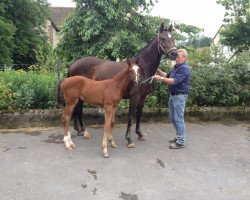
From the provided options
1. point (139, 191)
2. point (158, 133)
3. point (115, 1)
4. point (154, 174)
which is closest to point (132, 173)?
point (154, 174)

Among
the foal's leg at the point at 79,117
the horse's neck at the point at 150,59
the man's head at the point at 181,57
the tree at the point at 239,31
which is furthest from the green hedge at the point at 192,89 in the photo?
the tree at the point at 239,31

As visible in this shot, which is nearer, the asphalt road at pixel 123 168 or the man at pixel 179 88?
the asphalt road at pixel 123 168

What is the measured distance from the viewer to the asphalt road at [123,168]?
5113 mm

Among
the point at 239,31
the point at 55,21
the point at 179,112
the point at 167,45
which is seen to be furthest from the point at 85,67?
the point at 55,21

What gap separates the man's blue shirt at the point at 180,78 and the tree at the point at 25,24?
29.7 metres

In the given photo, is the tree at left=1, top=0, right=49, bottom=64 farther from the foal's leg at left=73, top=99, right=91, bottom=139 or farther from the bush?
the foal's leg at left=73, top=99, right=91, bottom=139

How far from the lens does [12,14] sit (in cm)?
3728

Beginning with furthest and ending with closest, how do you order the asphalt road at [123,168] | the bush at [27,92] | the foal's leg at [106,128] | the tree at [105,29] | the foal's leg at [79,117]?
1. the tree at [105,29]
2. the bush at [27,92]
3. the foal's leg at [79,117]
4. the foal's leg at [106,128]
5. the asphalt road at [123,168]

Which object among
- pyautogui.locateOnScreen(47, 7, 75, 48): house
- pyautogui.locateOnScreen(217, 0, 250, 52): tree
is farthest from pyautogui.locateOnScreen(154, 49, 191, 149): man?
pyautogui.locateOnScreen(47, 7, 75, 48): house

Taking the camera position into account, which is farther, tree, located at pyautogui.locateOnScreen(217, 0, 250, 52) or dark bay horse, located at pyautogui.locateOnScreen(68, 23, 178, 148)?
tree, located at pyautogui.locateOnScreen(217, 0, 250, 52)

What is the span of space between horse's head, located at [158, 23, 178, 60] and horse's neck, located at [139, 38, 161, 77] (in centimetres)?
18

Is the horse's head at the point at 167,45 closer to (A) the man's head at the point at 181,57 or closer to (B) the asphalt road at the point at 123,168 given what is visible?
(A) the man's head at the point at 181,57

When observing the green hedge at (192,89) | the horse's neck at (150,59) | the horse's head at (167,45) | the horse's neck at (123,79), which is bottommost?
the green hedge at (192,89)

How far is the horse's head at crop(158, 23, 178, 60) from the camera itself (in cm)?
711
